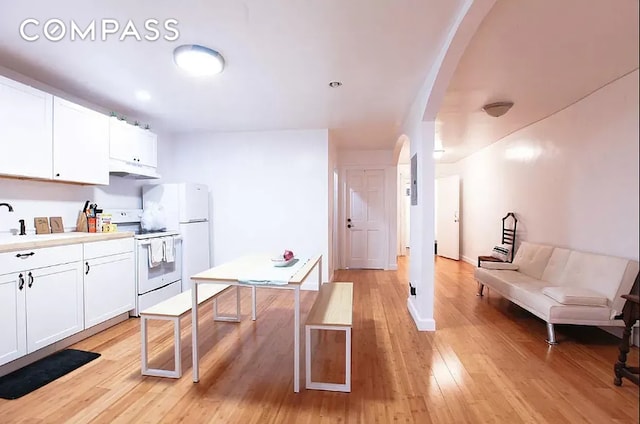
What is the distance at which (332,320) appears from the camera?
207 cm

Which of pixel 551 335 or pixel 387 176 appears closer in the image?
pixel 551 335

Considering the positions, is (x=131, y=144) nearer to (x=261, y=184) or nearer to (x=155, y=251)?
(x=155, y=251)

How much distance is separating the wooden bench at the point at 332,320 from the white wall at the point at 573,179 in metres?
1.35

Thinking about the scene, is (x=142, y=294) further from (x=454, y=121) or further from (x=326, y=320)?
(x=454, y=121)

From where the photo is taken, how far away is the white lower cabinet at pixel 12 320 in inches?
82.9

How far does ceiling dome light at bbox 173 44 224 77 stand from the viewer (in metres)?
2.26

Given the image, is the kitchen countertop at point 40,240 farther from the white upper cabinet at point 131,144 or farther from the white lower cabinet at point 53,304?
the white upper cabinet at point 131,144

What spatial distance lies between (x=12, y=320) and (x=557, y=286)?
13.7 ft

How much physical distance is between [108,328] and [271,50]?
2970 millimetres

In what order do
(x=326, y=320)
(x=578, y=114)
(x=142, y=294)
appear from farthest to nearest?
1. (x=142, y=294)
2. (x=326, y=320)
3. (x=578, y=114)

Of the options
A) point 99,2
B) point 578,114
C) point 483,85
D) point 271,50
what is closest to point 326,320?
point 578,114

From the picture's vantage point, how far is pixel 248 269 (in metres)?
2.34

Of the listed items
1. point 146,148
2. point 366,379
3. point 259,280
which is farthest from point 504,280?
point 146,148

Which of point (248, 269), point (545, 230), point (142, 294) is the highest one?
point (545, 230)
